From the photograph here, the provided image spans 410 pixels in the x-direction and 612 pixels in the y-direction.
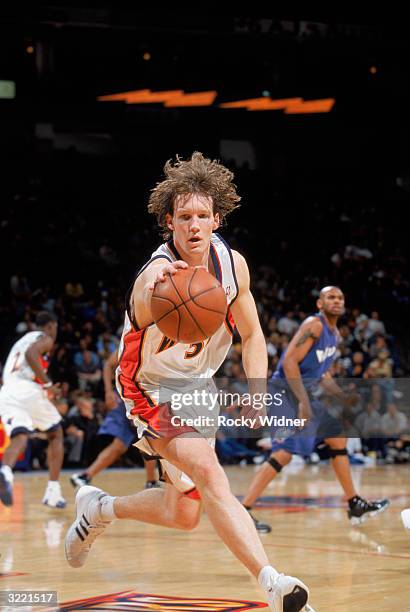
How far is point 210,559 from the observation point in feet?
20.9

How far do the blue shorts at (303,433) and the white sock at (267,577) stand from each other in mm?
3740

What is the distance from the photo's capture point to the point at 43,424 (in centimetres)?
948

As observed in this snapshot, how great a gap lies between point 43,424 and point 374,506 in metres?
3.32

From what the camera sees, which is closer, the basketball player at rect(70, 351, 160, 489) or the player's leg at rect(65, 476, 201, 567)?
the player's leg at rect(65, 476, 201, 567)

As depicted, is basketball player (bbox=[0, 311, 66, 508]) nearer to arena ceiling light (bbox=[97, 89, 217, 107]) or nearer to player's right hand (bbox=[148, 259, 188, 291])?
player's right hand (bbox=[148, 259, 188, 291])

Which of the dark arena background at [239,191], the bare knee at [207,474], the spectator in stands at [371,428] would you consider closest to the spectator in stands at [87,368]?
the dark arena background at [239,191]

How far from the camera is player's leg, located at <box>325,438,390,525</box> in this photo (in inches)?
314

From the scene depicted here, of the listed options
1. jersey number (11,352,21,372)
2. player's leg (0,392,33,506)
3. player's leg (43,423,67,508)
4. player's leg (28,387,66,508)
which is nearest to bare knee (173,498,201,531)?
player's leg (0,392,33,506)

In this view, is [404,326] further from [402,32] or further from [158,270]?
[158,270]

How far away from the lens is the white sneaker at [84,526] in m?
5.20

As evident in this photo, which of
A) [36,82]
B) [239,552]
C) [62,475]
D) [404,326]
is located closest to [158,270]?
[239,552]

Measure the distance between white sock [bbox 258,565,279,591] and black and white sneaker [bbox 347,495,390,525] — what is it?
4.24 metres

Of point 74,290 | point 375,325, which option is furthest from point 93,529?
point 375,325

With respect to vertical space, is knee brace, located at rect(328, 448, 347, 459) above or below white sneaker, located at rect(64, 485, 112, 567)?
below
